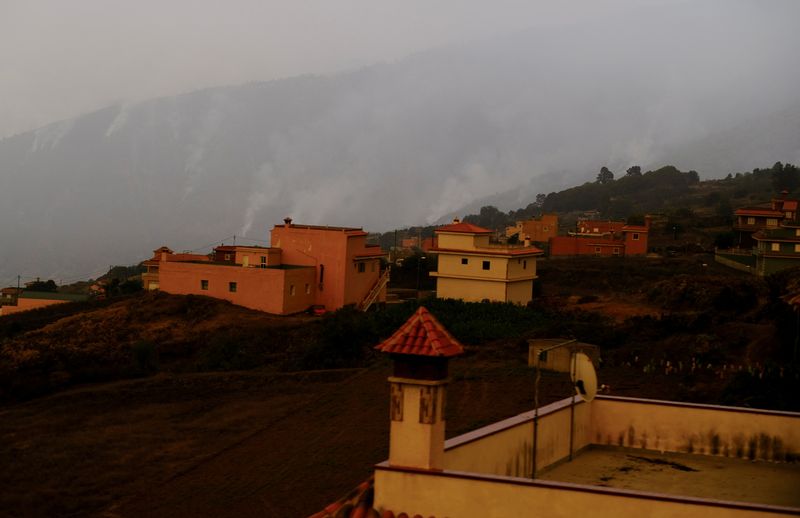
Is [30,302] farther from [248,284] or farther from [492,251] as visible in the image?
[492,251]

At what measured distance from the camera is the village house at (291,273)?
43.6 metres

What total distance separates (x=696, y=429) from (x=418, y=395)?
15.5 feet

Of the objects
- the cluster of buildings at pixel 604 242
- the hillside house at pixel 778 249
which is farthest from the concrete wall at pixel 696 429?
the cluster of buildings at pixel 604 242

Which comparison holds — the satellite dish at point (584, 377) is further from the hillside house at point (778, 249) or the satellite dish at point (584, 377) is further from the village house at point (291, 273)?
the hillside house at point (778, 249)

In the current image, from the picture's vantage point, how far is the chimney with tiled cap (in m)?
9.32

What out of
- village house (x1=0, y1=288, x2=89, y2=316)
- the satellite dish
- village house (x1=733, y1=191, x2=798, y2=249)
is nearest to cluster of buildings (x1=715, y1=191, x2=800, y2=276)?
village house (x1=733, y1=191, x2=798, y2=249)

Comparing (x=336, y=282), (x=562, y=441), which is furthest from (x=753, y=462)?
(x=336, y=282)

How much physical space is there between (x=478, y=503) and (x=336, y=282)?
36.1 metres

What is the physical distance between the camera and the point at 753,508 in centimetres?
841

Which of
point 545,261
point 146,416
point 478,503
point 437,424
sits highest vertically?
point 545,261

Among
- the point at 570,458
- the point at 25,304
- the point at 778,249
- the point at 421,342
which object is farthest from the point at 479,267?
the point at 421,342

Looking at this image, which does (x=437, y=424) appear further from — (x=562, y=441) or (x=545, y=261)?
(x=545, y=261)

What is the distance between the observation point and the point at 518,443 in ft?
36.3

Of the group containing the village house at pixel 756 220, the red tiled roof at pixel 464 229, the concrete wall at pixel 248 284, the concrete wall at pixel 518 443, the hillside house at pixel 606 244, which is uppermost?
the village house at pixel 756 220
